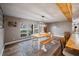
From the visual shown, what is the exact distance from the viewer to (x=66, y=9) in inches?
63.6

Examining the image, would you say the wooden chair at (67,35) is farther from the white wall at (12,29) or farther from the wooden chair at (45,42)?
the white wall at (12,29)

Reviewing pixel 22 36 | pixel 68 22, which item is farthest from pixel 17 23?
pixel 68 22

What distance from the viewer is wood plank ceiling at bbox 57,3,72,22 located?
63.1 inches

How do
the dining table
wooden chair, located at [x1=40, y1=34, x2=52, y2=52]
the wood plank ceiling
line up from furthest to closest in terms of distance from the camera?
wooden chair, located at [x1=40, y1=34, x2=52, y2=52]
the wood plank ceiling
the dining table

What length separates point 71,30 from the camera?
1.68 meters

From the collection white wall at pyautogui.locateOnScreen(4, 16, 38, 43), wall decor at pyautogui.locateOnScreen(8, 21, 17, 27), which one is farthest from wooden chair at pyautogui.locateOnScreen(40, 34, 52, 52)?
wall decor at pyautogui.locateOnScreen(8, 21, 17, 27)

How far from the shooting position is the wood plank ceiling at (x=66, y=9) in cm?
160

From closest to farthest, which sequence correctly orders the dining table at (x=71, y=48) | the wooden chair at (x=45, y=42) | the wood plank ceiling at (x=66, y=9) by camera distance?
the dining table at (x=71, y=48) < the wood plank ceiling at (x=66, y=9) < the wooden chair at (x=45, y=42)

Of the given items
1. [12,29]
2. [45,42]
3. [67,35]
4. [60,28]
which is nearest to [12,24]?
[12,29]

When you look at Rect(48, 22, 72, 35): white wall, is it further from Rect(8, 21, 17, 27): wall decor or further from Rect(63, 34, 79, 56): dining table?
Rect(8, 21, 17, 27): wall decor

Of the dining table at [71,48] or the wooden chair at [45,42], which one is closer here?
the dining table at [71,48]

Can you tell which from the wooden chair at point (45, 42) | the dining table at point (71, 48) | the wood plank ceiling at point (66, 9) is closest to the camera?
the dining table at point (71, 48)

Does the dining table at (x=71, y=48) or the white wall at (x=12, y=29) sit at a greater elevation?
the white wall at (x=12, y=29)

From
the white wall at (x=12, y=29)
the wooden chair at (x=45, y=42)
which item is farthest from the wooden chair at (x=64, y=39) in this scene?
the white wall at (x=12, y=29)
